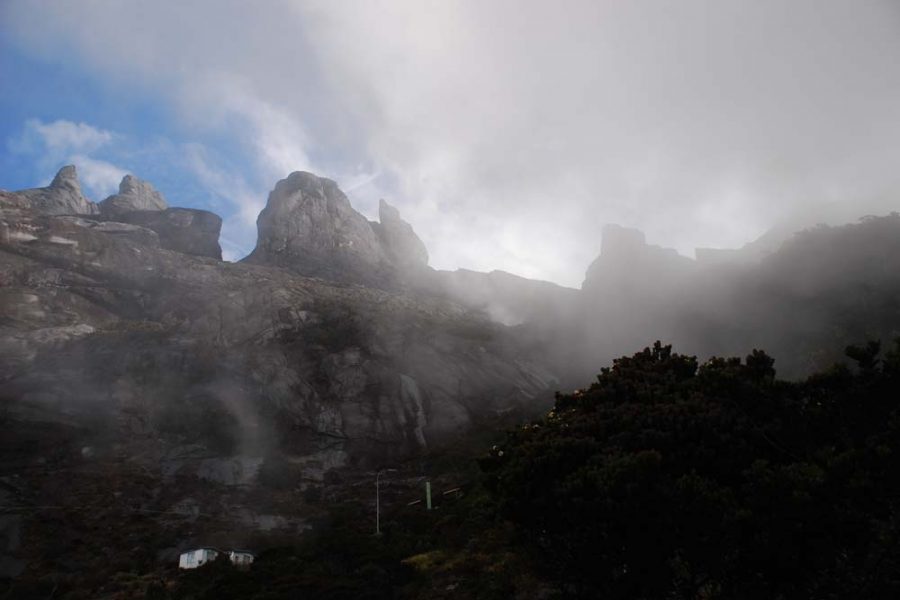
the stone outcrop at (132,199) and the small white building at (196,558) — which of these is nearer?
the small white building at (196,558)

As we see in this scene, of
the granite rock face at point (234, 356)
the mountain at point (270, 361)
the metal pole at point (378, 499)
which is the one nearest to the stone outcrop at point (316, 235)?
the mountain at point (270, 361)

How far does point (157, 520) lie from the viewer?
45719mm

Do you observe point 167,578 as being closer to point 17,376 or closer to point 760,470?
point 760,470

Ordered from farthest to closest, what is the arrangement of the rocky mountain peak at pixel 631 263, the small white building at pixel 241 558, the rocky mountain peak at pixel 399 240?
1. the rocky mountain peak at pixel 399 240
2. the rocky mountain peak at pixel 631 263
3. the small white building at pixel 241 558

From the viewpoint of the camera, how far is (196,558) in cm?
3728

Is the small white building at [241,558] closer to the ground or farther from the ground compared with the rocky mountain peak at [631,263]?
closer to the ground

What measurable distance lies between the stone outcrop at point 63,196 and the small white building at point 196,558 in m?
135

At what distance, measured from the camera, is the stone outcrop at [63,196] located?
142m

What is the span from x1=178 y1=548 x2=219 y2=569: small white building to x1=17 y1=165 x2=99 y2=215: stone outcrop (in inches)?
5309

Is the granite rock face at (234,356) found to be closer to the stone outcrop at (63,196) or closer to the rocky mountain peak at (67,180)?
the stone outcrop at (63,196)

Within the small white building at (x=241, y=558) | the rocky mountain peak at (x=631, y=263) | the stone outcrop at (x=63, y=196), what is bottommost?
the small white building at (x=241, y=558)

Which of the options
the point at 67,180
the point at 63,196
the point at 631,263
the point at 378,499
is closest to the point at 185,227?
the point at 63,196

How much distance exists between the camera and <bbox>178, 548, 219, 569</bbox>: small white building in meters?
37.0

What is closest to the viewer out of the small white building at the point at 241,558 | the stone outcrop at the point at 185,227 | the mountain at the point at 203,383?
the small white building at the point at 241,558
